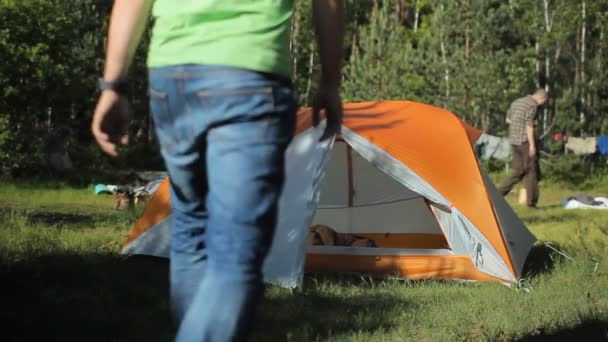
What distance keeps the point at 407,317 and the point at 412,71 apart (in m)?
17.4

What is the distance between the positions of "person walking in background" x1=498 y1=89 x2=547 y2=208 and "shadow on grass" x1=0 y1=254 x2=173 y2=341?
7143mm

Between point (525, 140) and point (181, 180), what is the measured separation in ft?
35.1

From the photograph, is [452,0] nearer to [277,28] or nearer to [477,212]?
[477,212]

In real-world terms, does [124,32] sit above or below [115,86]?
above

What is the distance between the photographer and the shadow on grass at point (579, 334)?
4379mm

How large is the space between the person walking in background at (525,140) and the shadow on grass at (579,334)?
7.74 meters

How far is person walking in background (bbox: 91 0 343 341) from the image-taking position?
2.07 metres

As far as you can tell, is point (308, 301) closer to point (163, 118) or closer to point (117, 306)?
point (117, 306)

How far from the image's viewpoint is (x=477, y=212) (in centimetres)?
636

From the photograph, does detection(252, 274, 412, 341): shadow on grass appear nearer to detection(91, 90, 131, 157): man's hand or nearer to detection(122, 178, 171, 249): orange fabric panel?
detection(122, 178, 171, 249): orange fabric panel

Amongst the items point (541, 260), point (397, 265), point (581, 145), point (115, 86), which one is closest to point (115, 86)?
point (115, 86)

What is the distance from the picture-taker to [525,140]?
489 inches

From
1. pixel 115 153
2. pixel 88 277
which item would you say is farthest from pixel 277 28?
pixel 88 277

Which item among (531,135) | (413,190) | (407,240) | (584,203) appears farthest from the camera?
(584,203)
